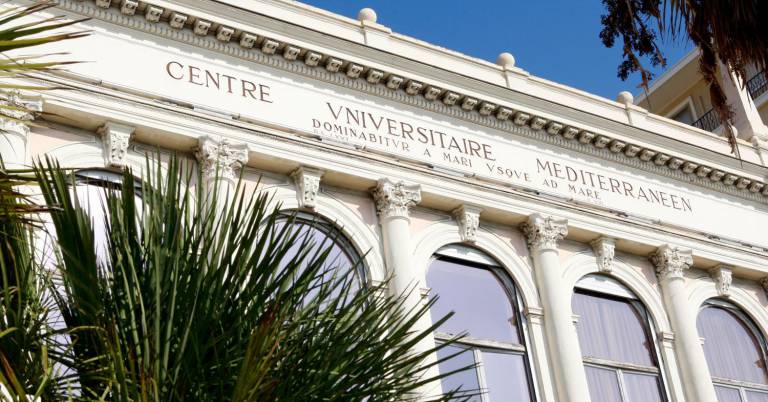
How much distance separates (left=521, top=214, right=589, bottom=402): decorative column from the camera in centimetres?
1898

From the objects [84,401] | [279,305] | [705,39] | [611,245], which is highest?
[611,245]

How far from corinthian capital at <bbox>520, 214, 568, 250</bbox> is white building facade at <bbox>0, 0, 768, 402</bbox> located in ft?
0.12

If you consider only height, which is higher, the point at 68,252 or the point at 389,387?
the point at 68,252

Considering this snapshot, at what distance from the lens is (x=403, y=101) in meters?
19.9

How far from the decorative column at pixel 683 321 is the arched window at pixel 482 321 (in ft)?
11.8

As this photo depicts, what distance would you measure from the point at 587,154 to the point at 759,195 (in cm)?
498

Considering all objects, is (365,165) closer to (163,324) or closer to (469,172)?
(469,172)

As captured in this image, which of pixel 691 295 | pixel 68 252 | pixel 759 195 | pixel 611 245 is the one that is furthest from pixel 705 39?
pixel 759 195

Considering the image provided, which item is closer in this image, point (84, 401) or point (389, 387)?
point (84, 401)

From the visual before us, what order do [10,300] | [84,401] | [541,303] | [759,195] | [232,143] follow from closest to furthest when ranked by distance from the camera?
[84,401] < [10,300] < [232,143] < [541,303] < [759,195]

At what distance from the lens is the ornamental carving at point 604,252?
831 inches

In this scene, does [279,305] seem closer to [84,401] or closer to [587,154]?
[84,401]

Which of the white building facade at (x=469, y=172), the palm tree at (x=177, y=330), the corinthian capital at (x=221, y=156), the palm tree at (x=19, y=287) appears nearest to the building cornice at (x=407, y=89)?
the white building facade at (x=469, y=172)

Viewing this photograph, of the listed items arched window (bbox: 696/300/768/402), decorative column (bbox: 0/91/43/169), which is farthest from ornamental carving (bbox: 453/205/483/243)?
decorative column (bbox: 0/91/43/169)
